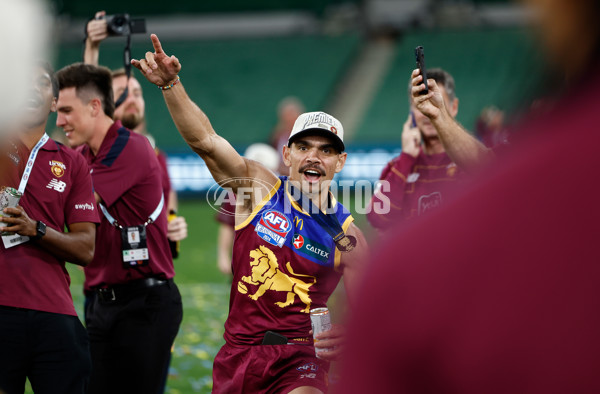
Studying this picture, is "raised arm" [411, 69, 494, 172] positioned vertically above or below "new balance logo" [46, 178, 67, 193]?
above

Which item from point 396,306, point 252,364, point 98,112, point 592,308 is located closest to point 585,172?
point 592,308

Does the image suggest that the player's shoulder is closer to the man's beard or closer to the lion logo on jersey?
the lion logo on jersey

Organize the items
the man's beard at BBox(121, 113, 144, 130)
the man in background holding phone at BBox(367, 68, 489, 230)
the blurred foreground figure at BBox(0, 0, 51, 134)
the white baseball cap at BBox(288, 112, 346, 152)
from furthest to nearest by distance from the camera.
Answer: the man's beard at BBox(121, 113, 144, 130) → the man in background holding phone at BBox(367, 68, 489, 230) → the white baseball cap at BBox(288, 112, 346, 152) → the blurred foreground figure at BBox(0, 0, 51, 134)

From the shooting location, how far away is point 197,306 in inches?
434

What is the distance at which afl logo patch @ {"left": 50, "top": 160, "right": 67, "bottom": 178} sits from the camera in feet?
14.1

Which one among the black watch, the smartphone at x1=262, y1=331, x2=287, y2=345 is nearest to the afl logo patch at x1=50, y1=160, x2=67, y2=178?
the black watch

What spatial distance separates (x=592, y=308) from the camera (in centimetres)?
84

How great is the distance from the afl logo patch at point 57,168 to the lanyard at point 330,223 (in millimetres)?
1320

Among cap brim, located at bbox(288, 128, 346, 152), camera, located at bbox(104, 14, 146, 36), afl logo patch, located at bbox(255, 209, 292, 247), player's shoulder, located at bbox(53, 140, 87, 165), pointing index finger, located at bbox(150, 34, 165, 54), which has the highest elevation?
camera, located at bbox(104, 14, 146, 36)

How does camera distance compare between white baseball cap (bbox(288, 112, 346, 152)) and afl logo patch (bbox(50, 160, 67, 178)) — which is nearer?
afl logo patch (bbox(50, 160, 67, 178))

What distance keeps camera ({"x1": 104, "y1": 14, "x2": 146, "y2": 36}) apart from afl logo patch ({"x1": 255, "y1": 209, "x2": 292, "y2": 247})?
2167 mm

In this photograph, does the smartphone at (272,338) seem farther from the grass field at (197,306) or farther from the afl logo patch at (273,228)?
the grass field at (197,306)

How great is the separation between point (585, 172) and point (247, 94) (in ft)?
87.1

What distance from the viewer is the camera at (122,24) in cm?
574
